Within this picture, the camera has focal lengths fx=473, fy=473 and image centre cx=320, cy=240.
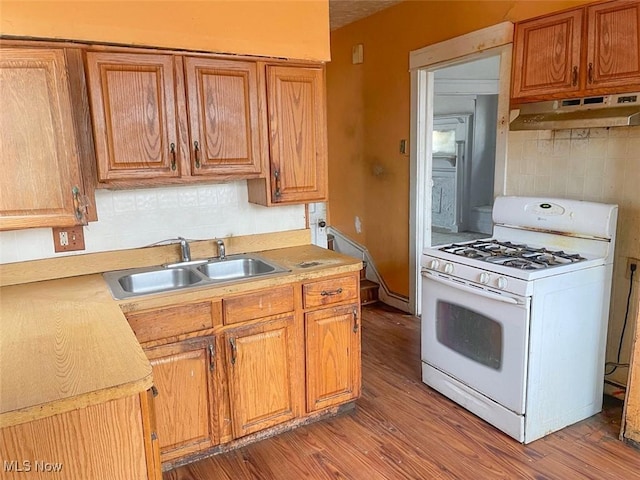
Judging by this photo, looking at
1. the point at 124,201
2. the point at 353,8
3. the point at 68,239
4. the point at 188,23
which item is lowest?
the point at 68,239

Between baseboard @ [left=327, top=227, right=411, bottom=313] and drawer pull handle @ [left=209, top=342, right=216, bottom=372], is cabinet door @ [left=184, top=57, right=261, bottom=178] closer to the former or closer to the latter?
drawer pull handle @ [left=209, top=342, right=216, bottom=372]

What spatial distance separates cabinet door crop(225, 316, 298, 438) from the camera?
2.20 m

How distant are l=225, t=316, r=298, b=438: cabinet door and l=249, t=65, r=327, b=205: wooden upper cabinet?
0.70m

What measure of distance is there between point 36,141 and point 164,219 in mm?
740

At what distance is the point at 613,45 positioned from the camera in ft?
7.41

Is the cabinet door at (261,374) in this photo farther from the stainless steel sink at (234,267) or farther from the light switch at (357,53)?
the light switch at (357,53)

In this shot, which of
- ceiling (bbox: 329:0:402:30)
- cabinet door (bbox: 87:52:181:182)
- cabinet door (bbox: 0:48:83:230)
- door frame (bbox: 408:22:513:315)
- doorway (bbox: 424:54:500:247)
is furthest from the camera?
doorway (bbox: 424:54:500:247)

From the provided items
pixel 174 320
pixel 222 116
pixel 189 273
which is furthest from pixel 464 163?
pixel 174 320

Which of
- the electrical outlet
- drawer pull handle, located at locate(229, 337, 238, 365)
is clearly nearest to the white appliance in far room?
the electrical outlet

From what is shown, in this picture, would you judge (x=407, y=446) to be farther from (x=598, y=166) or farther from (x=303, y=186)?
(x=598, y=166)

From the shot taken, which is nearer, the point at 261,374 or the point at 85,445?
the point at 85,445

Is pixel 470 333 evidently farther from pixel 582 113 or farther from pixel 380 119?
pixel 380 119

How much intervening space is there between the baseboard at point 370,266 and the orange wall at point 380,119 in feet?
0.21

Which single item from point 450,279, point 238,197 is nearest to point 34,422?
point 238,197
